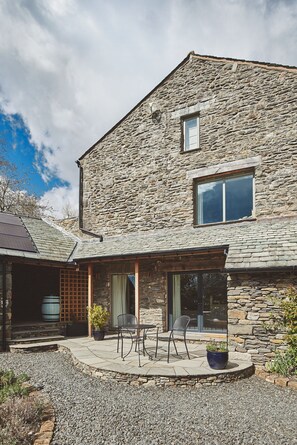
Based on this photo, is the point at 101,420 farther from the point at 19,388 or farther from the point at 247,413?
the point at 247,413

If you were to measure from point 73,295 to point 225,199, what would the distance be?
6.59m

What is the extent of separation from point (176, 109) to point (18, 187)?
613 inches

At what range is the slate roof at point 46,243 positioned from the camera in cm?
1013

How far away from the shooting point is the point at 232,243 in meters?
8.48

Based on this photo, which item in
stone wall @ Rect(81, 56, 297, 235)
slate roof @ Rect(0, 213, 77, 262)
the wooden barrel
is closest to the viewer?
stone wall @ Rect(81, 56, 297, 235)

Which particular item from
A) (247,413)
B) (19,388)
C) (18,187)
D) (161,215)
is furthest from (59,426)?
(18,187)

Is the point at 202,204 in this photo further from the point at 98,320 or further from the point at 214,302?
the point at 98,320

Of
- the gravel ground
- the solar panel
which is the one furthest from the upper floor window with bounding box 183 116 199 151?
the gravel ground

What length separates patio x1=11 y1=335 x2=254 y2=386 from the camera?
616 cm

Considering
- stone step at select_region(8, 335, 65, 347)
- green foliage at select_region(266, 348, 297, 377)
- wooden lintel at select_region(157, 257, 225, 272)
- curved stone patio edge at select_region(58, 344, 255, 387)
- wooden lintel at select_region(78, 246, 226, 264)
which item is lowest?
stone step at select_region(8, 335, 65, 347)

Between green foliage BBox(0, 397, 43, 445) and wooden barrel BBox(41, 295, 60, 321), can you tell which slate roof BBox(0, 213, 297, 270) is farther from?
green foliage BBox(0, 397, 43, 445)

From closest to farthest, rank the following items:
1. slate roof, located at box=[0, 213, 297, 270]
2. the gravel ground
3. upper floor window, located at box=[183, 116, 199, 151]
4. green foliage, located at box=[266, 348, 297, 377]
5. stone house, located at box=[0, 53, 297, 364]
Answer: the gravel ground, green foliage, located at box=[266, 348, 297, 377], slate roof, located at box=[0, 213, 297, 270], stone house, located at box=[0, 53, 297, 364], upper floor window, located at box=[183, 116, 199, 151]

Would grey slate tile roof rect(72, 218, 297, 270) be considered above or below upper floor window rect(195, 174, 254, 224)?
below

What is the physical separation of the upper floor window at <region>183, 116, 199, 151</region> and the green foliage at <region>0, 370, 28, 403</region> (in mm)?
8927
